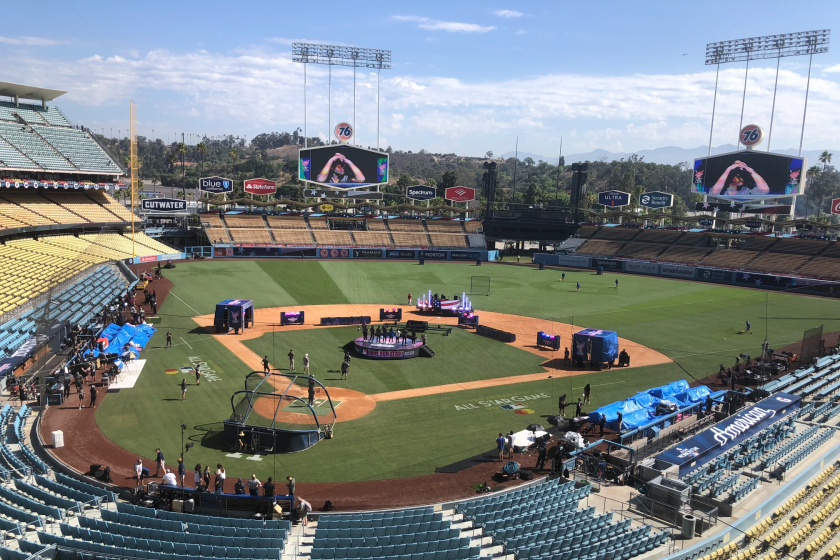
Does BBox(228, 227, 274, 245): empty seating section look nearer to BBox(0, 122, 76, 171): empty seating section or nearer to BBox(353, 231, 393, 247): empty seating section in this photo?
BBox(353, 231, 393, 247): empty seating section

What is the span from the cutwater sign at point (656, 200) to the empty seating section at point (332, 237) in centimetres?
4334

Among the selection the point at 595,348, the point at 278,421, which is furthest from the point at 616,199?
the point at 278,421

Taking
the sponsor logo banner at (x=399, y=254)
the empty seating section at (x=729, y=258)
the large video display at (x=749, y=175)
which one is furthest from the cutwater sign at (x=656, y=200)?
the sponsor logo banner at (x=399, y=254)

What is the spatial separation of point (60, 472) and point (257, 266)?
171ft

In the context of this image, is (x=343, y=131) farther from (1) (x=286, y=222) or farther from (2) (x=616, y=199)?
(2) (x=616, y=199)

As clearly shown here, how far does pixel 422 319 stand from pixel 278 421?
23.8 m

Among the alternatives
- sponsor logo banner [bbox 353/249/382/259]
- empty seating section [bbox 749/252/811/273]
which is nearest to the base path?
sponsor logo banner [bbox 353/249/382/259]

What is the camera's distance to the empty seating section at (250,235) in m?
81.5

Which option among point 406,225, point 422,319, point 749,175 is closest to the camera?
point 422,319

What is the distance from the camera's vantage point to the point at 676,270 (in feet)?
251

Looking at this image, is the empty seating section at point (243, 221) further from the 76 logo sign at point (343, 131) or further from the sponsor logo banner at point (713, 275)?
the sponsor logo banner at point (713, 275)

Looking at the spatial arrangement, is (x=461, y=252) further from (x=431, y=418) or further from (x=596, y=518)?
(x=596, y=518)

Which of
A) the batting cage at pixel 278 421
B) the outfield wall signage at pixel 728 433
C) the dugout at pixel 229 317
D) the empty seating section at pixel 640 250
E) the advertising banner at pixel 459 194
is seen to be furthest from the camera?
the advertising banner at pixel 459 194

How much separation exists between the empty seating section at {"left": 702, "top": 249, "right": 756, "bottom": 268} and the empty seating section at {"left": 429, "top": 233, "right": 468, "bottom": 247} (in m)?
33.2
